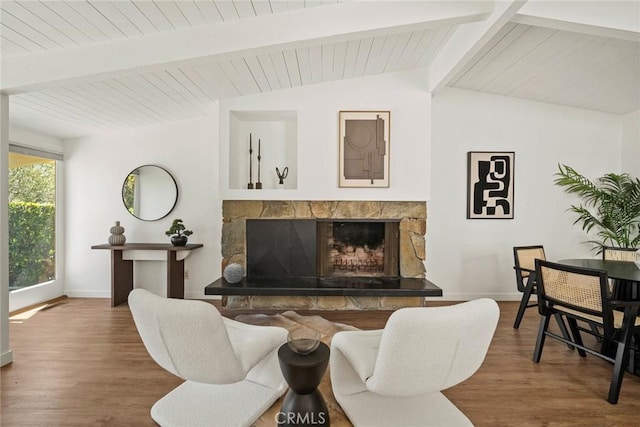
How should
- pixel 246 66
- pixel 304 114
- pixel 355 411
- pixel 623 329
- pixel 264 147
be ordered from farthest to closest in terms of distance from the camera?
1. pixel 264 147
2. pixel 304 114
3. pixel 246 66
4. pixel 623 329
5. pixel 355 411

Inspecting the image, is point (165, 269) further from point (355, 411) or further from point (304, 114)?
point (355, 411)

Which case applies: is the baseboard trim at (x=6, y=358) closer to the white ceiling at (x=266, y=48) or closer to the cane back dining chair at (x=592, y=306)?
the white ceiling at (x=266, y=48)

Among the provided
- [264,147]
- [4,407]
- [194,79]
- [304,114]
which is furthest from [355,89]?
[4,407]

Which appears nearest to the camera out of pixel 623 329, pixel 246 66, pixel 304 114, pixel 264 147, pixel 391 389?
pixel 391 389

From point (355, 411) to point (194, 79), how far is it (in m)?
3.00

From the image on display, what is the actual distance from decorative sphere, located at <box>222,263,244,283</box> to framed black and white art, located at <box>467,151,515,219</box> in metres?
2.94

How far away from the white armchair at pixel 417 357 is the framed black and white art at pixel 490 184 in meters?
2.96

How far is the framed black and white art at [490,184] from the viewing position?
4.23 meters

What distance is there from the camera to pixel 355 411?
5.83 ft

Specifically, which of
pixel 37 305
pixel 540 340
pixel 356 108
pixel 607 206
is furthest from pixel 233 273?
pixel 607 206

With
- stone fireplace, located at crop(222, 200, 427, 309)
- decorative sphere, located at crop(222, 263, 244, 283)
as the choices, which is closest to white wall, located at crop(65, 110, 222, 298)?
stone fireplace, located at crop(222, 200, 427, 309)

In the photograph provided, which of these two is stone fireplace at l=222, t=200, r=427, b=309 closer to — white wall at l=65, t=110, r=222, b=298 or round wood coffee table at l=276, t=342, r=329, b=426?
white wall at l=65, t=110, r=222, b=298

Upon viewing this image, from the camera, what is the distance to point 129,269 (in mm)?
4137

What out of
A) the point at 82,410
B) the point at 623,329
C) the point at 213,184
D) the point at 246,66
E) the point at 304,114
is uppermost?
the point at 246,66
